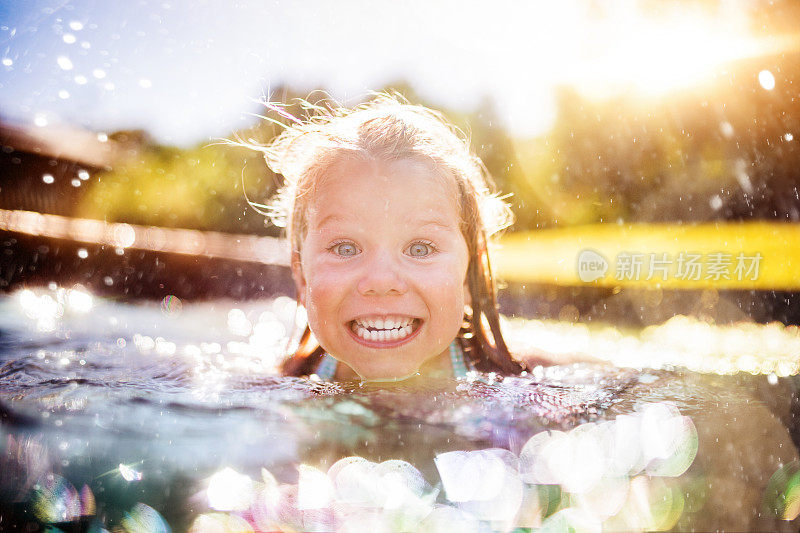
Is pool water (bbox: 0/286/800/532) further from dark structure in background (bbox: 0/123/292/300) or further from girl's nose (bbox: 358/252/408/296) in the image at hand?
dark structure in background (bbox: 0/123/292/300)

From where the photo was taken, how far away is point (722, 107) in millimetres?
2295

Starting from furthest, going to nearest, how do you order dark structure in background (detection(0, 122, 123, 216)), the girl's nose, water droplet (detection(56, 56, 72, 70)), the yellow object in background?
the yellow object in background
dark structure in background (detection(0, 122, 123, 216))
water droplet (detection(56, 56, 72, 70))
the girl's nose

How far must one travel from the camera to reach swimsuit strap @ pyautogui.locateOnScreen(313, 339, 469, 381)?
1473 millimetres

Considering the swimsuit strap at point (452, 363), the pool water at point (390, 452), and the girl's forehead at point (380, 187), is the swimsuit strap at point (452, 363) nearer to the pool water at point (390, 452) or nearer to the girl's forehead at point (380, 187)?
the pool water at point (390, 452)

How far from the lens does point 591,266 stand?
2.93 metres

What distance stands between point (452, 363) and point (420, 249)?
0.39m

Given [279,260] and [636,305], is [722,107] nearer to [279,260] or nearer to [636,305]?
[636,305]

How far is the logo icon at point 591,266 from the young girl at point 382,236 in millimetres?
1592

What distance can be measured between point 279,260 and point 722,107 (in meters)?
1.76

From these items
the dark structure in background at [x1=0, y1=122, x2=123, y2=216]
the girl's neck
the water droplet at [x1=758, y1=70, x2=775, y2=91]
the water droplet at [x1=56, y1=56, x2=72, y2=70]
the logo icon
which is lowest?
the girl's neck

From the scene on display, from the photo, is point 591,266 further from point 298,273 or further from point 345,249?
point 345,249

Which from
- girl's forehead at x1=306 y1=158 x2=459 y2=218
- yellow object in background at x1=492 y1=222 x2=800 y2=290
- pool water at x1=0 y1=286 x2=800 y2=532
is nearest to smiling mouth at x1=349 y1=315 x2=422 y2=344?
pool water at x1=0 y1=286 x2=800 y2=532

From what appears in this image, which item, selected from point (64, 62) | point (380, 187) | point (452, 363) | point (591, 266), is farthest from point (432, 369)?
point (591, 266)

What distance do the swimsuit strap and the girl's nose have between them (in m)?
0.35
